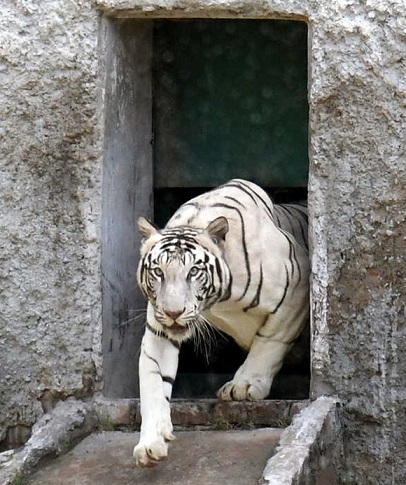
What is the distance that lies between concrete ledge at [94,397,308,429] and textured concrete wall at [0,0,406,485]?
145 mm

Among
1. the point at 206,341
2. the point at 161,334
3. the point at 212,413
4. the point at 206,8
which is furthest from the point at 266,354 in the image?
the point at 206,8

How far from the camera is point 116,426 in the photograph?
18.3ft

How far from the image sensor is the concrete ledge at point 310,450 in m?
4.70

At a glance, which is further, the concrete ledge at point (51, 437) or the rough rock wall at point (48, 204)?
the rough rock wall at point (48, 204)

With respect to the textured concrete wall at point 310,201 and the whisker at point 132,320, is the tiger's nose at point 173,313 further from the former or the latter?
the whisker at point 132,320

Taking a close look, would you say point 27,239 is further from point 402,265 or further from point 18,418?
point 402,265

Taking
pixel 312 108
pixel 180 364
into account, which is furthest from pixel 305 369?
pixel 312 108

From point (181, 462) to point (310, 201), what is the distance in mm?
1163

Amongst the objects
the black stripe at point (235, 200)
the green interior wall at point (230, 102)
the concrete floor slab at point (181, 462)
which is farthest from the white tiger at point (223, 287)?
the green interior wall at point (230, 102)

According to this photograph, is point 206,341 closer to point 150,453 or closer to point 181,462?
point 181,462

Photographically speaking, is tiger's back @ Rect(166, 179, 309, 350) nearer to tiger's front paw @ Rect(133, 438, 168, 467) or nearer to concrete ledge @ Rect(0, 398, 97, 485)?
concrete ledge @ Rect(0, 398, 97, 485)

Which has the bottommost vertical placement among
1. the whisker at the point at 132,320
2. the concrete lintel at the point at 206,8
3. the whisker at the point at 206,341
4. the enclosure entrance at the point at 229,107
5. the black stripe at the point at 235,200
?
the whisker at the point at 206,341

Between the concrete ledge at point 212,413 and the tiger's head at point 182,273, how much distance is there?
1.21ft

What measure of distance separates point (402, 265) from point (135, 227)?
1328mm
